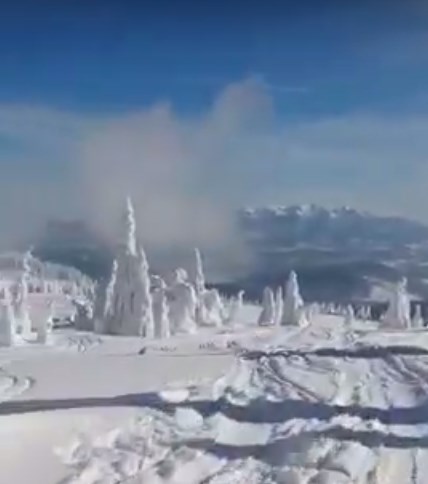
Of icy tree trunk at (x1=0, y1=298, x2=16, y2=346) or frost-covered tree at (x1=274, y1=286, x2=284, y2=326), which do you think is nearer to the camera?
frost-covered tree at (x1=274, y1=286, x2=284, y2=326)

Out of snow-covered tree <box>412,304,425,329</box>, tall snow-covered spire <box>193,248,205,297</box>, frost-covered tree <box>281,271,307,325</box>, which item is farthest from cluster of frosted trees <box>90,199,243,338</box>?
snow-covered tree <box>412,304,425,329</box>

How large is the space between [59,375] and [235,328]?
1598 mm

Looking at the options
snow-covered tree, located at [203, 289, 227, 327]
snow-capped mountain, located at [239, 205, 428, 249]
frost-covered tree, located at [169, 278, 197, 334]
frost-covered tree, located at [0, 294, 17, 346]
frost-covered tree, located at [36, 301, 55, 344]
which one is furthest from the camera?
frost-covered tree, located at [36, 301, 55, 344]

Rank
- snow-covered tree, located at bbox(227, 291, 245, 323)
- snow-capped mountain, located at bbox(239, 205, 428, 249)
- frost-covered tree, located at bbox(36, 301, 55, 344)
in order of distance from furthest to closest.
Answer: frost-covered tree, located at bbox(36, 301, 55, 344), snow-covered tree, located at bbox(227, 291, 245, 323), snow-capped mountain, located at bbox(239, 205, 428, 249)

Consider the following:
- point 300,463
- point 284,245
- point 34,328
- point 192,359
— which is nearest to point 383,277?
point 284,245

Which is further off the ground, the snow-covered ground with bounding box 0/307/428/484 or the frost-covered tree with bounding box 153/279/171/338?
the frost-covered tree with bounding box 153/279/171/338

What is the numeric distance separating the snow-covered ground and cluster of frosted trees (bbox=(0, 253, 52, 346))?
12 centimetres

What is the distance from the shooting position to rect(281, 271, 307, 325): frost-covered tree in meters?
5.63

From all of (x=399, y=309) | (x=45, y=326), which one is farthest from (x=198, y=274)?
(x=45, y=326)

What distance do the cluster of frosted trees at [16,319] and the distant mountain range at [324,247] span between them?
34.6 inches

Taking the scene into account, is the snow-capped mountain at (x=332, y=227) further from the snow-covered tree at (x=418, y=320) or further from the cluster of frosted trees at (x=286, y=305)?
the snow-covered tree at (x=418, y=320)

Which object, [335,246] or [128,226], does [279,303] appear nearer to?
[335,246]

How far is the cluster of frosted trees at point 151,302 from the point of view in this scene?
19.2 feet

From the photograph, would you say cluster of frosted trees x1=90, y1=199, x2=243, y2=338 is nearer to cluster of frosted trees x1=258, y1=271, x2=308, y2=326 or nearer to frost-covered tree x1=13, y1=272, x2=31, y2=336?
cluster of frosted trees x1=258, y1=271, x2=308, y2=326
